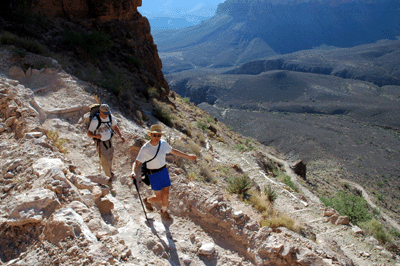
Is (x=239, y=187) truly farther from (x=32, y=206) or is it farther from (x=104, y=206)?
(x=32, y=206)

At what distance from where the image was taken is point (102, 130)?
4.30m

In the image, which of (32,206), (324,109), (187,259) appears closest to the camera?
(32,206)

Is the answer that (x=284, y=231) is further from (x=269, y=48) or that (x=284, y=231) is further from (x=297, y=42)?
(x=297, y=42)

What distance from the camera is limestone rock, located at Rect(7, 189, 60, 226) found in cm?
230

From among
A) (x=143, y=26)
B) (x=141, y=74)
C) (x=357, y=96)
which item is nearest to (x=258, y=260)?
(x=141, y=74)

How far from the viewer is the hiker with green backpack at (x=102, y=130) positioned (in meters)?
4.22

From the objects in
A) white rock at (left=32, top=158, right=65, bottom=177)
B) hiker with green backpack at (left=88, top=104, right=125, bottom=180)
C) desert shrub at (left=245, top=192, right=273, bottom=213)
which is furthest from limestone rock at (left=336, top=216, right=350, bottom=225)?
white rock at (left=32, top=158, right=65, bottom=177)

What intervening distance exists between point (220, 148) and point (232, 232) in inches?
356

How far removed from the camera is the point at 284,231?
13.4ft

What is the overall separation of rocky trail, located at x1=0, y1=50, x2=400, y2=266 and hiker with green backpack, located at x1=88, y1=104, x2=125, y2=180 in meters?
0.30

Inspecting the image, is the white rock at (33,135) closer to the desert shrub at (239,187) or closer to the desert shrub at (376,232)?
the desert shrub at (239,187)

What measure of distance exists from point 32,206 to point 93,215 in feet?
1.85

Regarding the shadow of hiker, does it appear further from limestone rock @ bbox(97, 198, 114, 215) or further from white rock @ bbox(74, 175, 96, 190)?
white rock @ bbox(74, 175, 96, 190)

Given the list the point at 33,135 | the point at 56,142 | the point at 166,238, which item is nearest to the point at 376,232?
the point at 166,238
